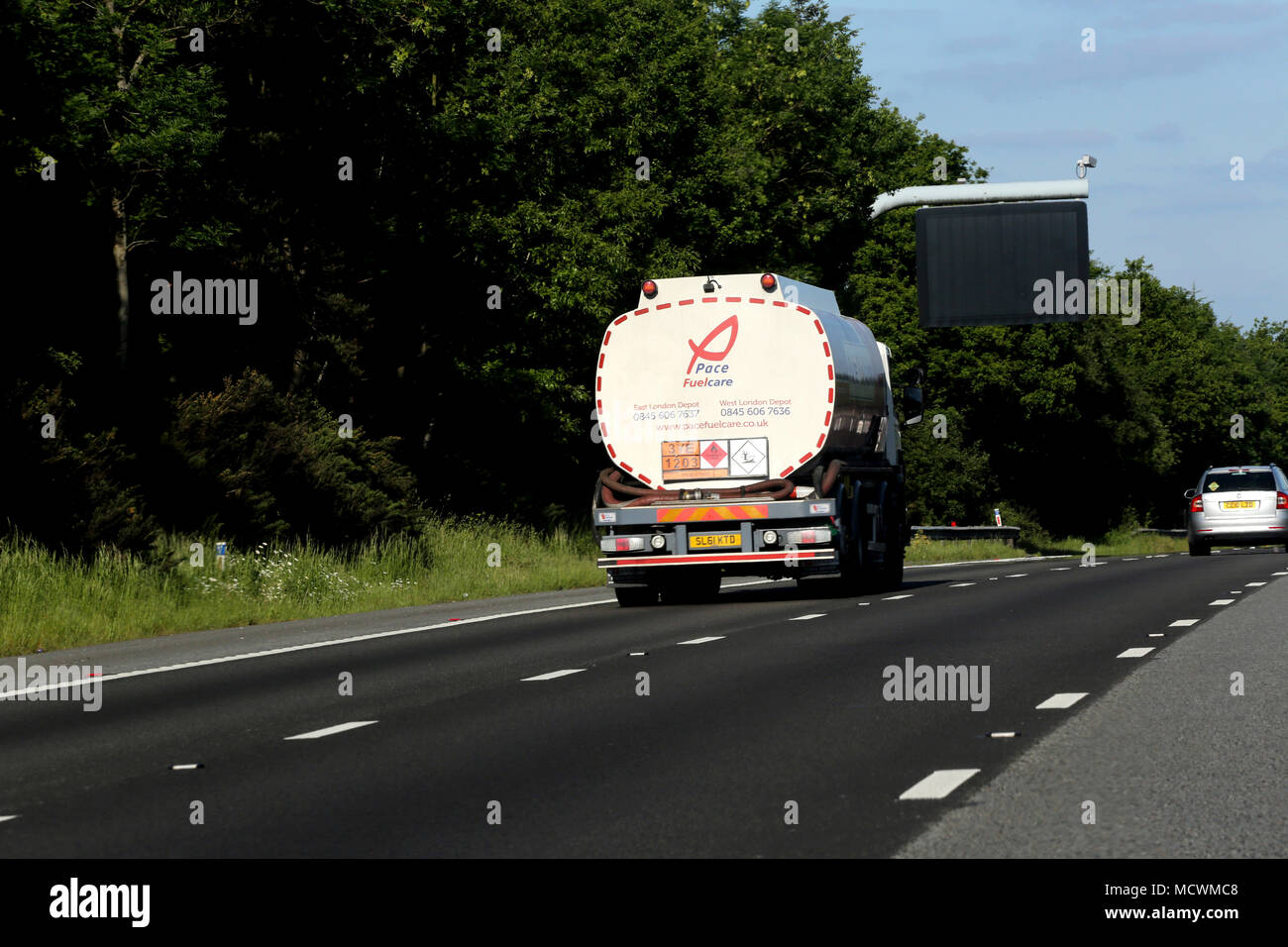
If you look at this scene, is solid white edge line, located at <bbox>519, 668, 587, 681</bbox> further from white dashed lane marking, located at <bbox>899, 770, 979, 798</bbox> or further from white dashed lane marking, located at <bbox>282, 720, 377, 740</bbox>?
white dashed lane marking, located at <bbox>899, 770, 979, 798</bbox>

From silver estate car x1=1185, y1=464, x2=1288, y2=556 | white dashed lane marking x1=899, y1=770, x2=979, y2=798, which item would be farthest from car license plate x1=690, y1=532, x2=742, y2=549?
silver estate car x1=1185, y1=464, x2=1288, y2=556

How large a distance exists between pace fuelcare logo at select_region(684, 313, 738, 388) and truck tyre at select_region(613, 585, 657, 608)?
246 cm

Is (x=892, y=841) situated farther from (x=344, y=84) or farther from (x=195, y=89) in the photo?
(x=344, y=84)

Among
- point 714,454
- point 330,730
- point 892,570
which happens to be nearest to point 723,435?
point 714,454

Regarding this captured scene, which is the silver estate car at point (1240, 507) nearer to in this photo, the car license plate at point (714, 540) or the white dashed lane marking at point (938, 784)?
the car license plate at point (714, 540)

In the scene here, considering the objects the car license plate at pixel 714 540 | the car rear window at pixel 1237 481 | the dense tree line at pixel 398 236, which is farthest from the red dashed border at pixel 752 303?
the car rear window at pixel 1237 481

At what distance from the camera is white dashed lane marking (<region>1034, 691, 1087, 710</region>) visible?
10.2 meters

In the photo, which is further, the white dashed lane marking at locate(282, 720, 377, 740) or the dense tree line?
the dense tree line

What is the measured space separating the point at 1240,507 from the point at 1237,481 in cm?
59

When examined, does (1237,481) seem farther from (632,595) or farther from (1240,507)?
(632,595)

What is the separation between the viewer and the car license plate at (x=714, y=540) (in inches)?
805

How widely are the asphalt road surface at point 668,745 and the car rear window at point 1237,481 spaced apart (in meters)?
22.4

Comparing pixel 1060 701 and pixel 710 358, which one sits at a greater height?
pixel 710 358

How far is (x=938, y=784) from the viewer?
7.63 metres
